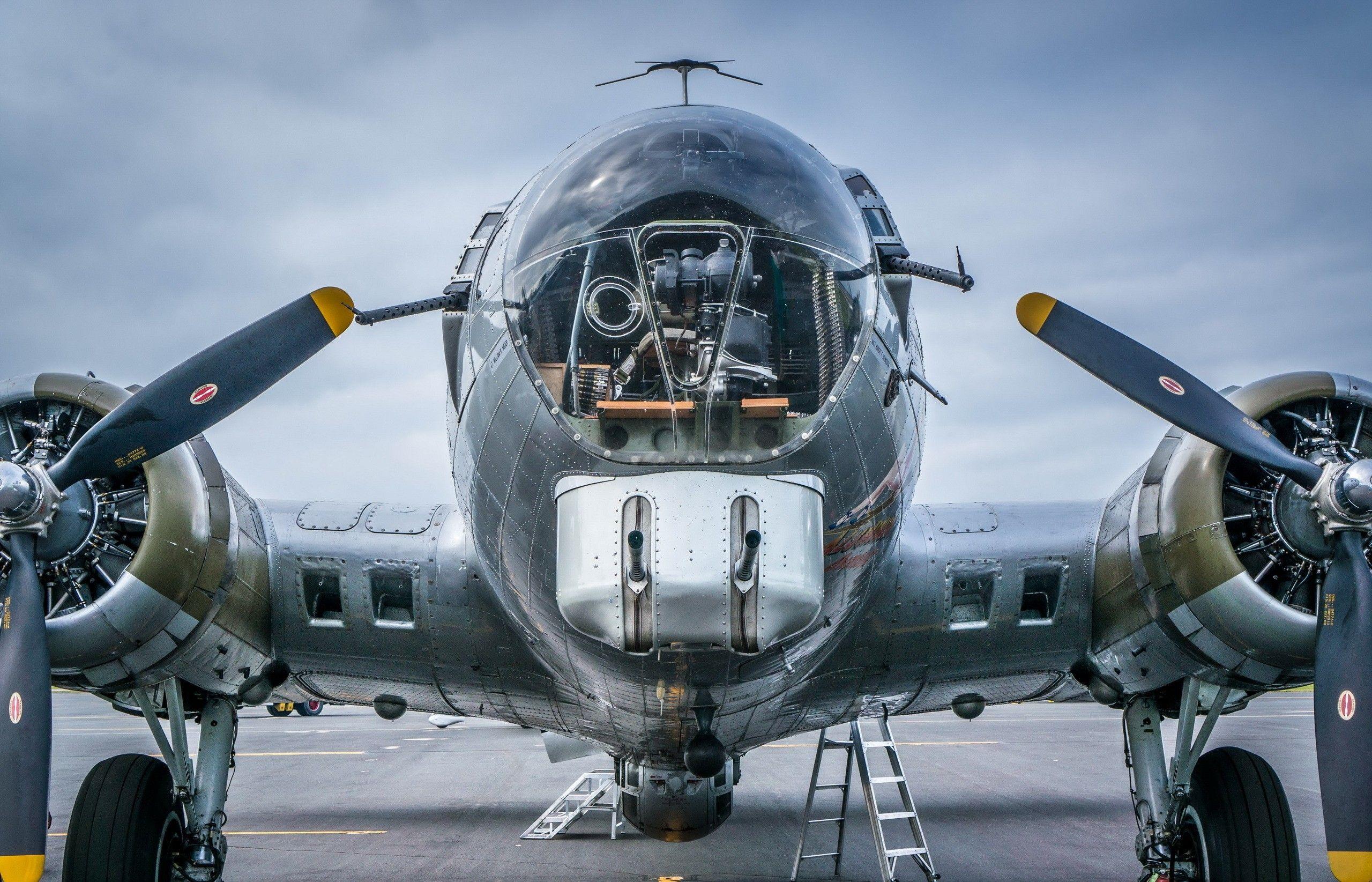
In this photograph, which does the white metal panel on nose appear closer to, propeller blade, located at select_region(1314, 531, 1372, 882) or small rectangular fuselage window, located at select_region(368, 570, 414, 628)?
small rectangular fuselage window, located at select_region(368, 570, 414, 628)

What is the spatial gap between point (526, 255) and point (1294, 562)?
193 inches

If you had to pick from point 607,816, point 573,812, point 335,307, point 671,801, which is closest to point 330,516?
point 335,307

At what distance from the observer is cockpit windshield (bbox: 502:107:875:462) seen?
4289 millimetres

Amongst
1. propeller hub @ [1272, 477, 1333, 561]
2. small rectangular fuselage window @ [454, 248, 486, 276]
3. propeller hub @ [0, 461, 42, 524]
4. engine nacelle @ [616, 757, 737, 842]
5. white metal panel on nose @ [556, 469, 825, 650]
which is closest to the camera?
white metal panel on nose @ [556, 469, 825, 650]

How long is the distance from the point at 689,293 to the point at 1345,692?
4534mm

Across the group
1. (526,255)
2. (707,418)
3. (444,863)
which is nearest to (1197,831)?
(707,418)

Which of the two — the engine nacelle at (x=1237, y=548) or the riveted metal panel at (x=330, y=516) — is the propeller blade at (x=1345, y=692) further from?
the riveted metal panel at (x=330, y=516)

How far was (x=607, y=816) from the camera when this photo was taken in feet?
52.5

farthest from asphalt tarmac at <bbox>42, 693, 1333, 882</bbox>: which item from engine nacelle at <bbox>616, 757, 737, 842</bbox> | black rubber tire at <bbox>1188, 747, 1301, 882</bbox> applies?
black rubber tire at <bbox>1188, 747, 1301, 882</bbox>

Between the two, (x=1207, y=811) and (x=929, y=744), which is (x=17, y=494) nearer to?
(x=1207, y=811)

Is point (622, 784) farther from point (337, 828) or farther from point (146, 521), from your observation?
point (337, 828)

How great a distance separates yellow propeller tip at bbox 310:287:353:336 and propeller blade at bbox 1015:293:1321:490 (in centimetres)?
383

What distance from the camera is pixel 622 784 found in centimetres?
889

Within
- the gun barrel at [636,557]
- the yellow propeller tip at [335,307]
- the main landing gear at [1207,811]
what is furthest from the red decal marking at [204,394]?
the main landing gear at [1207,811]
